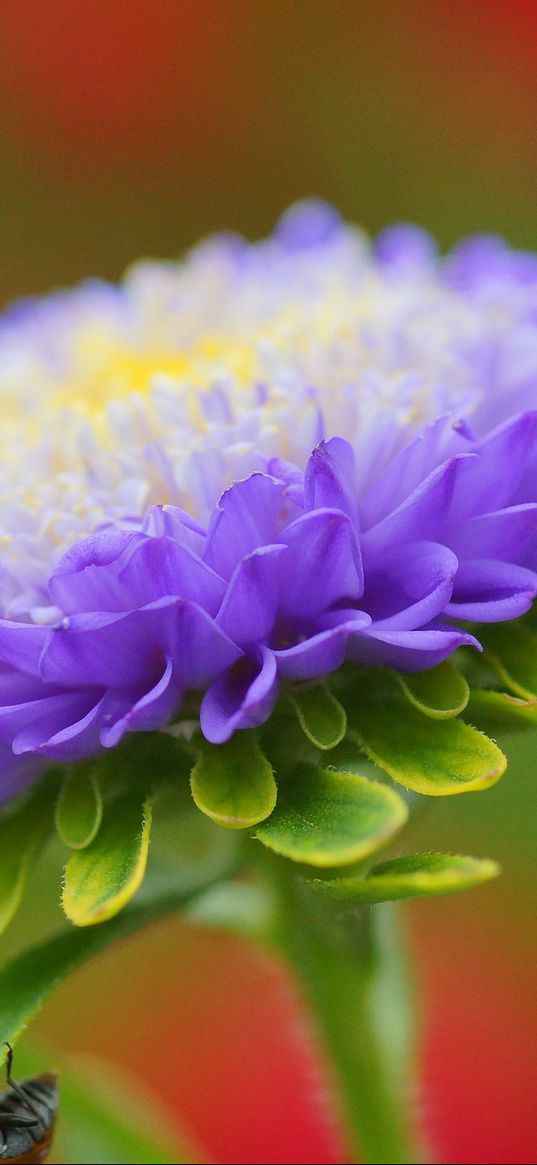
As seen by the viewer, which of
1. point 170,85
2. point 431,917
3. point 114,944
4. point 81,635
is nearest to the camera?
point 81,635

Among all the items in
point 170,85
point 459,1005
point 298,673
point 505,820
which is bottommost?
point 459,1005

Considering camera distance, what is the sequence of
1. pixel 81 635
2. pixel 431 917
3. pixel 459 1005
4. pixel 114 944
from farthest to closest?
1. pixel 431 917
2. pixel 459 1005
3. pixel 114 944
4. pixel 81 635

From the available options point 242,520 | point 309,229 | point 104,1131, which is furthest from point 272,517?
point 309,229

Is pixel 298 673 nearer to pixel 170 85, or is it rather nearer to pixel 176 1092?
pixel 176 1092

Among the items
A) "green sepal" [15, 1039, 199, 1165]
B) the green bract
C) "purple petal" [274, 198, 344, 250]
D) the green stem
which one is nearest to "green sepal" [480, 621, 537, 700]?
the green bract

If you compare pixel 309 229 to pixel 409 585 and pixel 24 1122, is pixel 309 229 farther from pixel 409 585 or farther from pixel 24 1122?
pixel 24 1122

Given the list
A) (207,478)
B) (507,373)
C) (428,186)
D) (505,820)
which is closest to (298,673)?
(207,478)
